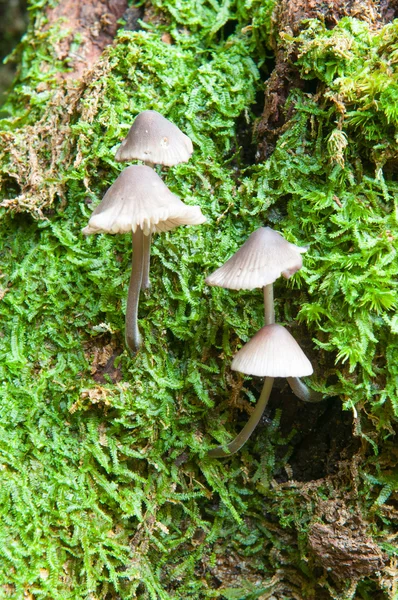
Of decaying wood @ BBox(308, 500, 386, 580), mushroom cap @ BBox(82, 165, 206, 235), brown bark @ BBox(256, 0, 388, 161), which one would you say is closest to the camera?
mushroom cap @ BBox(82, 165, 206, 235)

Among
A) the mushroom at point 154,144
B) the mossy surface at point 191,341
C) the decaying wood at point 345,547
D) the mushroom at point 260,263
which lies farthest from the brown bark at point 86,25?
the decaying wood at point 345,547

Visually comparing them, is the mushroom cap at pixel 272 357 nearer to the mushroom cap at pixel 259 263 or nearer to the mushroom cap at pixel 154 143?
the mushroom cap at pixel 259 263

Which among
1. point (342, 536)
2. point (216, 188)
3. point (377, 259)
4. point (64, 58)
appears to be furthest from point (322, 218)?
Answer: point (64, 58)

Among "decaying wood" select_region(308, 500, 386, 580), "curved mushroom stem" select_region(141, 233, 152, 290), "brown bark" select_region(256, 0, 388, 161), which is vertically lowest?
"decaying wood" select_region(308, 500, 386, 580)

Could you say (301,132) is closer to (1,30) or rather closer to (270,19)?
(270,19)

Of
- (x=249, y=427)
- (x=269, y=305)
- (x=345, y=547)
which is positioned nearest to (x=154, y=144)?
(x=269, y=305)

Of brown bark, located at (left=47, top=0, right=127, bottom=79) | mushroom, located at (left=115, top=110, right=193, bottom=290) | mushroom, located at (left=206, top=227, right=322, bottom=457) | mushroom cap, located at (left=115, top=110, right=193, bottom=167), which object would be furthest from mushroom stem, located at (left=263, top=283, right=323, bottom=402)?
brown bark, located at (left=47, top=0, right=127, bottom=79)

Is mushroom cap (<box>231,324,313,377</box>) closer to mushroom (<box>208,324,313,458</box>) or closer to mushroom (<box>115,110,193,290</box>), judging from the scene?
mushroom (<box>208,324,313,458</box>)
